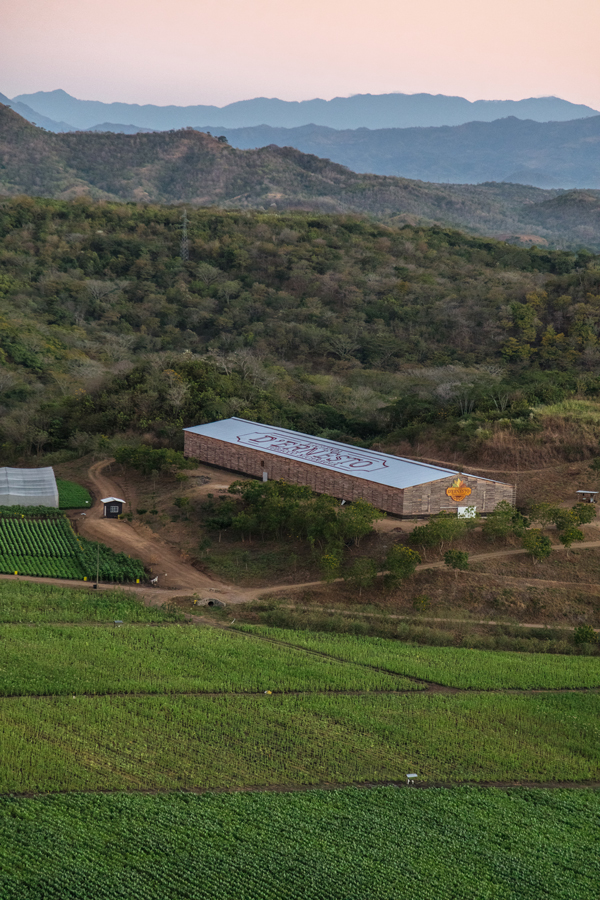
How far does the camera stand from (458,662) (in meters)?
28.4

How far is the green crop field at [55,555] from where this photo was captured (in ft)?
117

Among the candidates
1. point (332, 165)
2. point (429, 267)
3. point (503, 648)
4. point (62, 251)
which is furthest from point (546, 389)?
point (332, 165)

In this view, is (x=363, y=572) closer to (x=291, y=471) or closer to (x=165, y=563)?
(x=165, y=563)

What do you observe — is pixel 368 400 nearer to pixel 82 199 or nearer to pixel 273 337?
pixel 273 337

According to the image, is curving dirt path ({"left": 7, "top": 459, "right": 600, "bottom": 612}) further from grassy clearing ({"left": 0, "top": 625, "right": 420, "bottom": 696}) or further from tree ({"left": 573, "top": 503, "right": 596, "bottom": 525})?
grassy clearing ({"left": 0, "top": 625, "right": 420, "bottom": 696})

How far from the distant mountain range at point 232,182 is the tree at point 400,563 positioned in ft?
393

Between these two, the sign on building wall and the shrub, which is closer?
the shrub

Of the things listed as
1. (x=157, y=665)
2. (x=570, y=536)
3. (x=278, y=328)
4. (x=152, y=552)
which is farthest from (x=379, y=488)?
(x=278, y=328)

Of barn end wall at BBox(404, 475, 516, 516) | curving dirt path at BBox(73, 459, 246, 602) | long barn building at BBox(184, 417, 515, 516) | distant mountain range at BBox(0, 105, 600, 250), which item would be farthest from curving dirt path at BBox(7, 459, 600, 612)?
distant mountain range at BBox(0, 105, 600, 250)

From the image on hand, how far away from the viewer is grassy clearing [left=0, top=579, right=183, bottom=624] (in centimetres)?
3092

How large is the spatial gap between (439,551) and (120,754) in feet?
58.4

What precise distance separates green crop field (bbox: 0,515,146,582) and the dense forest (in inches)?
558

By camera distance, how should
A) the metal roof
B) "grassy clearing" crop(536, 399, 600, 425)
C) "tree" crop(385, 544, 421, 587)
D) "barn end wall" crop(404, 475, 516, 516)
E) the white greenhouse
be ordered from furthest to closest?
"grassy clearing" crop(536, 399, 600, 425) < the white greenhouse < the metal roof < "barn end wall" crop(404, 475, 516, 516) < "tree" crop(385, 544, 421, 587)

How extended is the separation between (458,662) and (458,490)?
1105 cm
